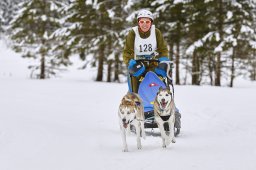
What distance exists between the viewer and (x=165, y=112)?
598cm

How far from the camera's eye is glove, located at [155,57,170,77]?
6.78m

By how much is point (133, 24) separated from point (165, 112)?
19167 millimetres

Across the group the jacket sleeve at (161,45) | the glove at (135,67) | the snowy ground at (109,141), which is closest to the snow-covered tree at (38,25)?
the snowy ground at (109,141)

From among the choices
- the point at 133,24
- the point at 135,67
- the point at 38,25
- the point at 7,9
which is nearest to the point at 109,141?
the point at 135,67

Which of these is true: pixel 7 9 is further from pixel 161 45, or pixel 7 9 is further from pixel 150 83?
pixel 150 83

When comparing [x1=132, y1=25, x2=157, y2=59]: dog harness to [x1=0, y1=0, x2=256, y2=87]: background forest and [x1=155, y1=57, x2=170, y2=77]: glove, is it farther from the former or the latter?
[x1=0, y1=0, x2=256, y2=87]: background forest

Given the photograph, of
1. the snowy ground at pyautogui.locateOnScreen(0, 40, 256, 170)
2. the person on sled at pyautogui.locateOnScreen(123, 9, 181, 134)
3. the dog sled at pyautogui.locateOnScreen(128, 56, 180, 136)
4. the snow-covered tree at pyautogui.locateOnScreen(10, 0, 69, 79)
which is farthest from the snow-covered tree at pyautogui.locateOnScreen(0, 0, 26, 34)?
the dog sled at pyautogui.locateOnScreen(128, 56, 180, 136)

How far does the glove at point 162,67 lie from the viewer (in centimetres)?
678

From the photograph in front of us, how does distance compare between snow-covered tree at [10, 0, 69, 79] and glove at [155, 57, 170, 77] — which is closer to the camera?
glove at [155, 57, 170, 77]

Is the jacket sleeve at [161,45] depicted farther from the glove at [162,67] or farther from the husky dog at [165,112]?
the husky dog at [165,112]

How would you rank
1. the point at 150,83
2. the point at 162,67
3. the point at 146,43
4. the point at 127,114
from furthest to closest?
the point at 146,43
the point at 150,83
the point at 162,67
the point at 127,114

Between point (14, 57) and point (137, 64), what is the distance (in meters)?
47.6

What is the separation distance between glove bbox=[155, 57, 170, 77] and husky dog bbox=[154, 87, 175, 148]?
35.2 inches

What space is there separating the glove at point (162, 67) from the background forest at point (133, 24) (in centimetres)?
1388
